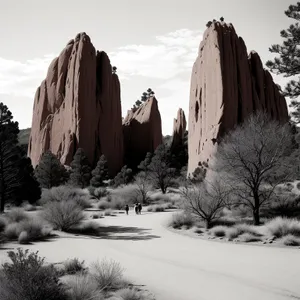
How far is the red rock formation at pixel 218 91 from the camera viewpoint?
40.6m

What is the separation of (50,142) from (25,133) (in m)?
61.7

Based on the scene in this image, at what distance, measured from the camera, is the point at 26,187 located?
1224 inches

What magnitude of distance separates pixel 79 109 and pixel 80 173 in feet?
45.1

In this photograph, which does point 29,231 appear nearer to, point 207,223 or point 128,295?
point 207,223

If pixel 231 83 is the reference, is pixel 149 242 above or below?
below

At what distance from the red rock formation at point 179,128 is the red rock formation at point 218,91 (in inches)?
866

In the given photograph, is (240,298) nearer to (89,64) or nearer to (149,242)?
(149,242)

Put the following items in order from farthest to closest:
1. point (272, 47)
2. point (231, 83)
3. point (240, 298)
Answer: point (231, 83) → point (272, 47) → point (240, 298)

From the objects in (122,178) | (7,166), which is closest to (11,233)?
(7,166)

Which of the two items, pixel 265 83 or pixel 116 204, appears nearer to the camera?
pixel 116 204

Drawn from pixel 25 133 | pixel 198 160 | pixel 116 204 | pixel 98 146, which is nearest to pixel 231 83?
pixel 198 160

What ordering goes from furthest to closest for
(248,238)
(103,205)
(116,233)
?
(103,205) < (116,233) < (248,238)

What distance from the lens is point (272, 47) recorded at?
20.0 meters

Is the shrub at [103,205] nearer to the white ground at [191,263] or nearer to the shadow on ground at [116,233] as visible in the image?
the shadow on ground at [116,233]
